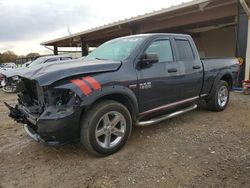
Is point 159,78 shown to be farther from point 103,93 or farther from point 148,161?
point 148,161

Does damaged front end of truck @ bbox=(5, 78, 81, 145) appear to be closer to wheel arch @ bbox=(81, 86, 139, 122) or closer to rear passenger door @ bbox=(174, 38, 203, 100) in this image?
wheel arch @ bbox=(81, 86, 139, 122)

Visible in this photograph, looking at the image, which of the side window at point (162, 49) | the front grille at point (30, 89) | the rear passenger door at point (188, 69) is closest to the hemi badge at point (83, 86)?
the front grille at point (30, 89)

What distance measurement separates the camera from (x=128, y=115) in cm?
374

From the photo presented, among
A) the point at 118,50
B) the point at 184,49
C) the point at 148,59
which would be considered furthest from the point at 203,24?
the point at 148,59

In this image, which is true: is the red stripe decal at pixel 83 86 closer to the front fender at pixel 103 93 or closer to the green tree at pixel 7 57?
the front fender at pixel 103 93

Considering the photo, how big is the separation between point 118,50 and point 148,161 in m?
2.06

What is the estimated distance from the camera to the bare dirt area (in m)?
2.97

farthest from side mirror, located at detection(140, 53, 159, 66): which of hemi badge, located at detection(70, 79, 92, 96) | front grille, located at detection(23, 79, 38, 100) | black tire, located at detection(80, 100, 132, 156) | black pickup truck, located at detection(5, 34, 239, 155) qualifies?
front grille, located at detection(23, 79, 38, 100)

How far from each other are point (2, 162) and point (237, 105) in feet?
18.8

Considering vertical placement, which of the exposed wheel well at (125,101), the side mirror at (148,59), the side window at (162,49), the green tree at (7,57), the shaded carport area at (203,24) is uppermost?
the green tree at (7,57)

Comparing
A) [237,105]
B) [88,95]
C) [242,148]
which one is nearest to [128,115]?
[88,95]

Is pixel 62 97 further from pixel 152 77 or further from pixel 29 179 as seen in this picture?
pixel 152 77

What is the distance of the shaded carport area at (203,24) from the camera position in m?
9.02

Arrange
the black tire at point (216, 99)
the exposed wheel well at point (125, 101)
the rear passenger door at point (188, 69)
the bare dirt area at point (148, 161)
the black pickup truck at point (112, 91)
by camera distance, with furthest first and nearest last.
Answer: the black tire at point (216, 99), the rear passenger door at point (188, 69), the exposed wheel well at point (125, 101), the black pickup truck at point (112, 91), the bare dirt area at point (148, 161)
